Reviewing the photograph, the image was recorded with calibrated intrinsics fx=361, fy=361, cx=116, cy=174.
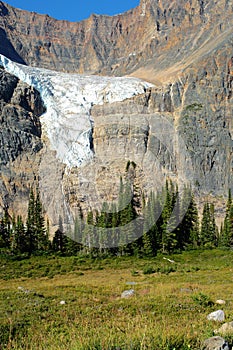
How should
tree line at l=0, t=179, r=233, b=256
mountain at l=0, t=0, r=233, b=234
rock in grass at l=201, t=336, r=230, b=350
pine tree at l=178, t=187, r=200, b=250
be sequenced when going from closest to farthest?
1. rock in grass at l=201, t=336, r=230, b=350
2. tree line at l=0, t=179, r=233, b=256
3. pine tree at l=178, t=187, r=200, b=250
4. mountain at l=0, t=0, r=233, b=234

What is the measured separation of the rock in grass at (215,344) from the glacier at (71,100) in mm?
90705

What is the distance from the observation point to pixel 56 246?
63281mm

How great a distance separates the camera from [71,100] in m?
114

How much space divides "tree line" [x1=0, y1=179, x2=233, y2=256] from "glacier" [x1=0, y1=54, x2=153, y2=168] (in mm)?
34215

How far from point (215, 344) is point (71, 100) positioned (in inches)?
4366

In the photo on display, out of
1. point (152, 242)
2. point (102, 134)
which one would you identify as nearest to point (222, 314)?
point (152, 242)

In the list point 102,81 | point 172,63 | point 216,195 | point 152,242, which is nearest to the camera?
point 152,242

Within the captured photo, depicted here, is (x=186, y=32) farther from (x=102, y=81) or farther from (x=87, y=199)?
(x=87, y=199)

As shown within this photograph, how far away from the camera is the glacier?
101 metres

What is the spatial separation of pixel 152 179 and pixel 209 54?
44565 mm

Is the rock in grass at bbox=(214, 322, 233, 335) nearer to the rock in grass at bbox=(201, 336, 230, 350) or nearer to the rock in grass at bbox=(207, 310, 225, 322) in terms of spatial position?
the rock in grass at bbox=(201, 336, 230, 350)

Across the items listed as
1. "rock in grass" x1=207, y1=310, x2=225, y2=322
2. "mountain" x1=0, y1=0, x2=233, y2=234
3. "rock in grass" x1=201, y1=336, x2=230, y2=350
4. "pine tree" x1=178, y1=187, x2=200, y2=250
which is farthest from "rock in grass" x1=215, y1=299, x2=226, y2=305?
"mountain" x1=0, y1=0, x2=233, y2=234

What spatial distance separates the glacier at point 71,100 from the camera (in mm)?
100688

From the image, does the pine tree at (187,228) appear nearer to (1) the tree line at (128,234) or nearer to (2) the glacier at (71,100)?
(1) the tree line at (128,234)
